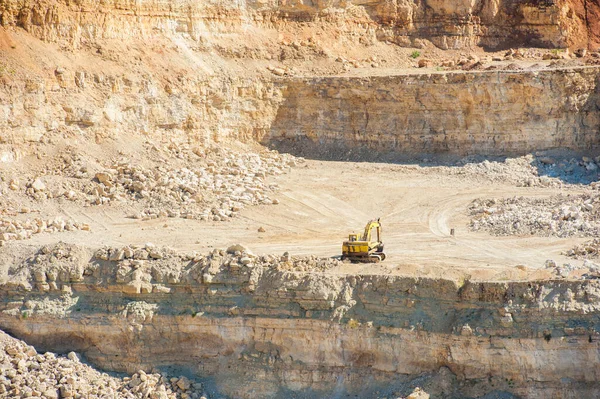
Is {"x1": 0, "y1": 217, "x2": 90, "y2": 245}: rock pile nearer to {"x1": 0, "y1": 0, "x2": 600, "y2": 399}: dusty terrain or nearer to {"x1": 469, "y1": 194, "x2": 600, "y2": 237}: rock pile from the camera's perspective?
{"x1": 0, "y1": 0, "x2": 600, "y2": 399}: dusty terrain

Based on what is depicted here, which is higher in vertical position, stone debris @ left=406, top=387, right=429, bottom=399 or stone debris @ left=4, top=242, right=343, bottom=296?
stone debris @ left=4, top=242, right=343, bottom=296

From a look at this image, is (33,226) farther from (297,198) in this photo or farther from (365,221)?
(365,221)

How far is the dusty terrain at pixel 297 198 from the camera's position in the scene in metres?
23.5

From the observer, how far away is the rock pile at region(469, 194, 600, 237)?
29500 millimetres

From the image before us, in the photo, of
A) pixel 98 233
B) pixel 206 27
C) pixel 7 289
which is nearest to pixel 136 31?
pixel 206 27

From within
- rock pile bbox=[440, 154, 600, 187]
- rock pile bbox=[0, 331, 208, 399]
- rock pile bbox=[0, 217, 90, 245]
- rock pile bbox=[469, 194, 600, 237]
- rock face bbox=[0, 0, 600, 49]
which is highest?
rock face bbox=[0, 0, 600, 49]

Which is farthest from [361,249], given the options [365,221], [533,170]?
[533,170]

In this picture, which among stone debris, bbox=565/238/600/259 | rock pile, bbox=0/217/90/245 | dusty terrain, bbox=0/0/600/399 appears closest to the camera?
dusty terrain, bbox=0/0/600/399

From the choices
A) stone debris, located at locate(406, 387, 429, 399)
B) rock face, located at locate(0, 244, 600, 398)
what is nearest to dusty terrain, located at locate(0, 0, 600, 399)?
rock face, located at locate(0, 244, 600, 398)

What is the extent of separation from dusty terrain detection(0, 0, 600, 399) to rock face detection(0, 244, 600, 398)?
5 centimetres

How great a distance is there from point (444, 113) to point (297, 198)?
713 cm

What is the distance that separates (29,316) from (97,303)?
5.59 ft

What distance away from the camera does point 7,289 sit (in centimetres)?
2620

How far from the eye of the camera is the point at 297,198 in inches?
1340
